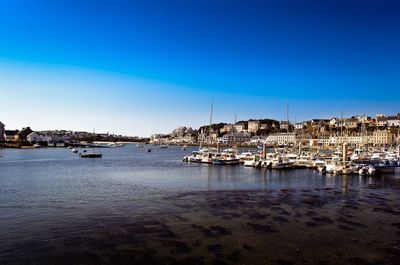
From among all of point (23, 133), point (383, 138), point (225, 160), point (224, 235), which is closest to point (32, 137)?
point (23, 133)

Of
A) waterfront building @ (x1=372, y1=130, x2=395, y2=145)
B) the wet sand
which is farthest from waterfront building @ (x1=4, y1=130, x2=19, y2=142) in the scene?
the wet sand

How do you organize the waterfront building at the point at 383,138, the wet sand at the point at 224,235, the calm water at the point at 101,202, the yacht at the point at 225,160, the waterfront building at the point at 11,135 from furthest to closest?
1. the waterfront building at the point at 11,135
2. the waterfront building at the point at 383,138
3. the yacht at the point at 225,160
4. the calm water at the point at 101,202
5. the wet sand at the point at 224,235

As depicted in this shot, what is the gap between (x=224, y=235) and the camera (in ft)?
57.4

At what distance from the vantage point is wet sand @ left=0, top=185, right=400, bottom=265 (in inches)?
568

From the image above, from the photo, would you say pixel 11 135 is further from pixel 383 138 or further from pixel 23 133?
pixel 383 138

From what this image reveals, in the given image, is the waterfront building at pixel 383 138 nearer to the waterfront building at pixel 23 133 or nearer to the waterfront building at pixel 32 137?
the waterfront building at pixel 32 137

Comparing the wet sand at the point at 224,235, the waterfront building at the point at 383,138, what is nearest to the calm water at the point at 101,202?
the wet sand at the point at 224,235

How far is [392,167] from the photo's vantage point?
5350 cm

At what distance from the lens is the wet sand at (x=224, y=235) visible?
1443cm

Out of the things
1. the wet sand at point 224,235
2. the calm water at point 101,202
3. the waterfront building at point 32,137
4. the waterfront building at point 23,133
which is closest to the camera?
the wet sand at point 224,235

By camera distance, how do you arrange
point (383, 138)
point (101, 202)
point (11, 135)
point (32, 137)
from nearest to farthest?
point (101, 202) → point (383, 138) → point (32, 137) → point (11, 135)

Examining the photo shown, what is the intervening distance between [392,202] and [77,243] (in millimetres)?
23276

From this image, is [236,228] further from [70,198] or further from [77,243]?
[70,198]

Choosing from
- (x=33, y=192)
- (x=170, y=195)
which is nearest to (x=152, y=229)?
(x=170, y=195)
